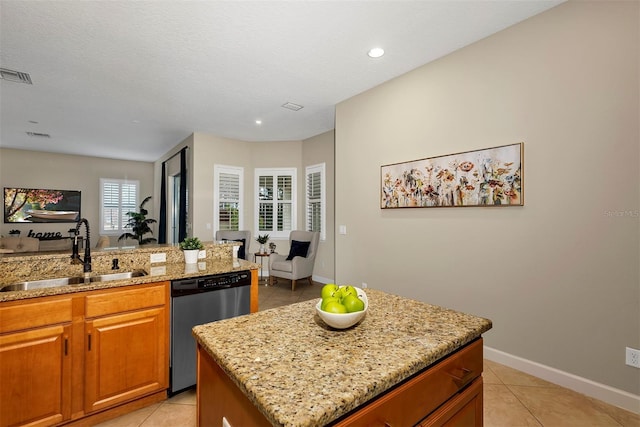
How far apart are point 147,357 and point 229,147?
4.57 meters

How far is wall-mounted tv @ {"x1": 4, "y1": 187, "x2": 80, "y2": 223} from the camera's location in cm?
667

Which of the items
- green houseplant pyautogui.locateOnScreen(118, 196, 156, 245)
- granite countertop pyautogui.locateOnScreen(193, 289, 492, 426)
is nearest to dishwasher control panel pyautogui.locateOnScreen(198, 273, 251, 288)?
granite countertop pyautogui.locateOnScreen(193, 289, 492, 426)

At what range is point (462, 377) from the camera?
99cm

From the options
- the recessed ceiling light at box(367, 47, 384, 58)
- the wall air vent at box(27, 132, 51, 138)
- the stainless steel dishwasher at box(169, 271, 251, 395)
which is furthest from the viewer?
the wall air vent at box(27, 132, 51, 138)

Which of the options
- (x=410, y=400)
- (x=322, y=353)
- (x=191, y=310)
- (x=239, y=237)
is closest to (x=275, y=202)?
(x=239, y=237)

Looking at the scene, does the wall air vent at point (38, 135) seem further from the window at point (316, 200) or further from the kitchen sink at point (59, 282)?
the kitchen sink at point (59, 282)

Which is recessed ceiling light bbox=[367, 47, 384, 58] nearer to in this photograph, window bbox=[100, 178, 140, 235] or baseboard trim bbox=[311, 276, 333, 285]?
baseboard trim bbox=[311, 276, 333, 285]

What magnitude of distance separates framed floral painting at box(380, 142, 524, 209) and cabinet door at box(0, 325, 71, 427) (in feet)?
9.60

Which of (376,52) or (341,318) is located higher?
(376,52)

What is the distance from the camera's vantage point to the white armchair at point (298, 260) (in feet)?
16.5

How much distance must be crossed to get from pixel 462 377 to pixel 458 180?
2.11 meters

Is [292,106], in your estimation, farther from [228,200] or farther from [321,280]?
[321,280]

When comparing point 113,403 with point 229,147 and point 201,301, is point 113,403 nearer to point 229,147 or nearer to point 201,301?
point 201,301

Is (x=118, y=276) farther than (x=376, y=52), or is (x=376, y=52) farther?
(x=376, y=52)
